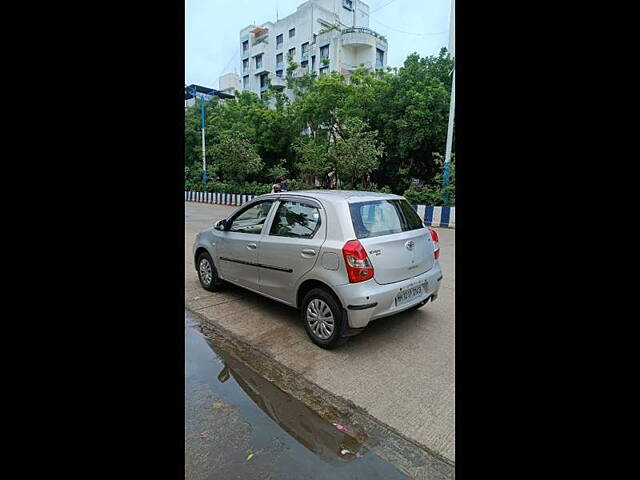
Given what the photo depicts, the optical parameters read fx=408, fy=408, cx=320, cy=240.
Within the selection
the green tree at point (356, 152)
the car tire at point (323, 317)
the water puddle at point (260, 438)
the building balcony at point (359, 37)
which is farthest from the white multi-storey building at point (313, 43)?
the water puddle at point (260, 438)

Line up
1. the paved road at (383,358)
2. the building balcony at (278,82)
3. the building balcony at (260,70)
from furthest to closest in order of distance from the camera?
1. the building balcony at (260,70)
2. the building balcony at (278,82)
3. the paved road at (383,358)

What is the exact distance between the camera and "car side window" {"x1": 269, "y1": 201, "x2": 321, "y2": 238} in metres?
4.04

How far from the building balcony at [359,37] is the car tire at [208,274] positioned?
38.4m

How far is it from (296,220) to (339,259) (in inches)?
33.0

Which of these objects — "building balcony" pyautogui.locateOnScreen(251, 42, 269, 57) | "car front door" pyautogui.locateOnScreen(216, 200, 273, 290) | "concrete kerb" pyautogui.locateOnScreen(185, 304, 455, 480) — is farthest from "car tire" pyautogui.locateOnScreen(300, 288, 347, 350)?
"building balcony" pyautogui.locateOnScreen(251, 42, 269, 57)

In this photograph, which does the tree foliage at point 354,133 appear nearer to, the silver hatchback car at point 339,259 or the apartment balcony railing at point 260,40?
the silver hatchback car at point 339,259

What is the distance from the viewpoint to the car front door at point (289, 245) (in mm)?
3936

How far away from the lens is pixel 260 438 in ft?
8.39

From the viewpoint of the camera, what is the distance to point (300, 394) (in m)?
3.09

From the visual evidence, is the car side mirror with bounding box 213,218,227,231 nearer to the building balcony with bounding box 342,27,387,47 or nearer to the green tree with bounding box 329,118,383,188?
the green tree with bounding box 329,118,383,188

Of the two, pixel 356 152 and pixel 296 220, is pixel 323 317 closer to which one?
pixel 296 220
